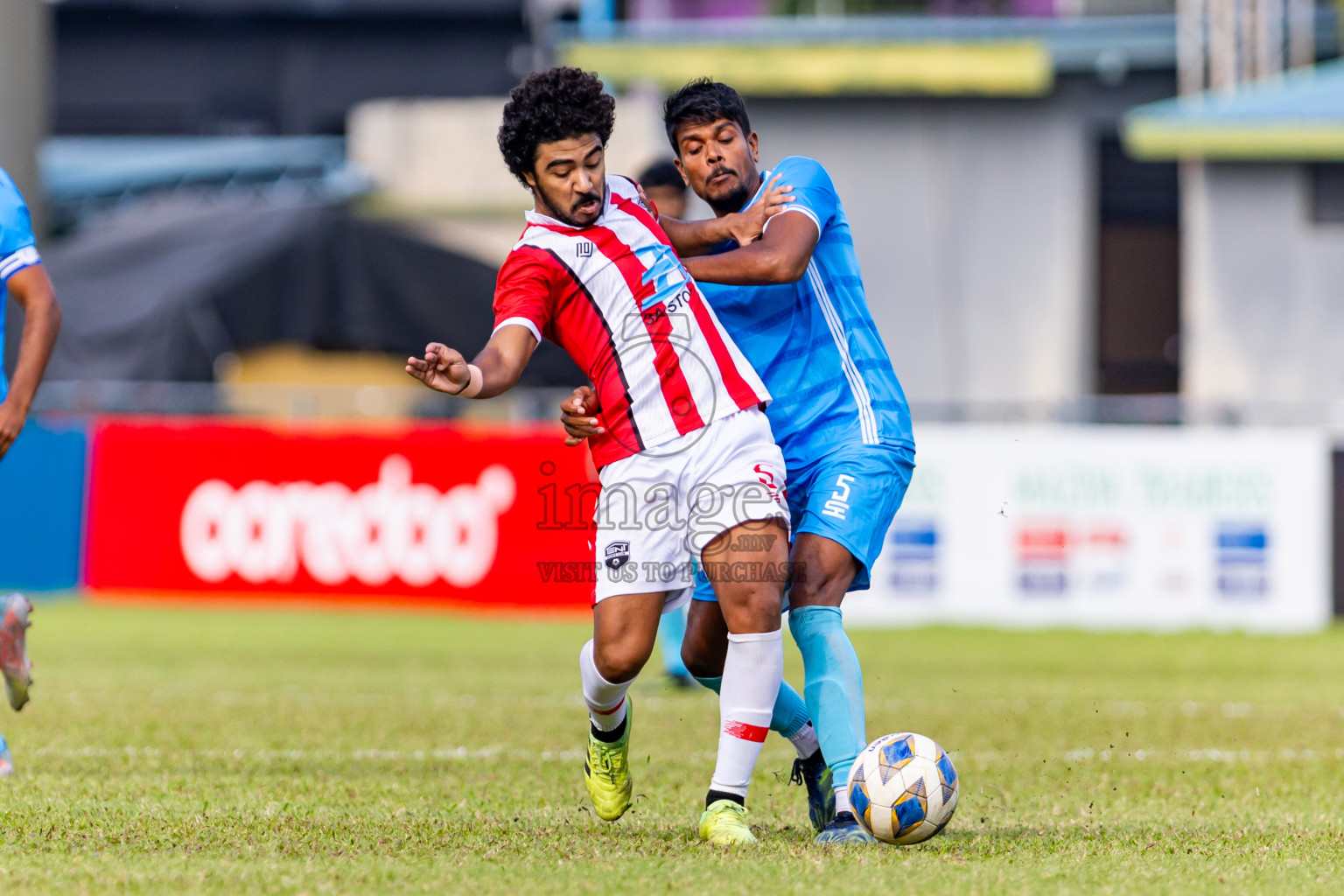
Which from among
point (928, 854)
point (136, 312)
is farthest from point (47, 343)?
point (136, 312)

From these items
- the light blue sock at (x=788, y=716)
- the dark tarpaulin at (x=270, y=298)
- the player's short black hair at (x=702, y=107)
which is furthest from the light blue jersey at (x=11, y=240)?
the dark tarpaulin at (x=270, y=298)

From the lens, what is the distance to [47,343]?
17.8 feet

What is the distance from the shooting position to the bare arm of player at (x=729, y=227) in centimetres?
489

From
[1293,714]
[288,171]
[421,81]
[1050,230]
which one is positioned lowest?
[1293,714]

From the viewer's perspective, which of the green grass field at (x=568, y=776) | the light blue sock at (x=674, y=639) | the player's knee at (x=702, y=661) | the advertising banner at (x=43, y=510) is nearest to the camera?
the green grass field at (x=568, y=776)

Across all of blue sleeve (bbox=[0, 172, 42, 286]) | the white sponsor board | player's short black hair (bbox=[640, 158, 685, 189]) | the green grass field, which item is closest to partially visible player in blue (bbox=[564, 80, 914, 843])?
the green grass field

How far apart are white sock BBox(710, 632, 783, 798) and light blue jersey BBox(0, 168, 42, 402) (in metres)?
2.59

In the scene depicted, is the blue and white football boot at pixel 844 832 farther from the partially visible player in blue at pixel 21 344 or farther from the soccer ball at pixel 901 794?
the partially visible player in blue at pixel 21 344

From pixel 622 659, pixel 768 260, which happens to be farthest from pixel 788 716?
pixel 768 260

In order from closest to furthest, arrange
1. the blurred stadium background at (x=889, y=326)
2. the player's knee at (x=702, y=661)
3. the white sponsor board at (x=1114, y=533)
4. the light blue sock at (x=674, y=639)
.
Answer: the player's knee at (x=702, y=661)
the light blue sock at (x=674, y=639)
the white sponsor board at (x=1114, y=533)
the blurred stadium background at (x=889, y=326)

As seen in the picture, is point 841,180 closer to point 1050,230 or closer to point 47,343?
point 1050,230

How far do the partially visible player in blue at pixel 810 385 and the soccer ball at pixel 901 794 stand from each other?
0.13 metres

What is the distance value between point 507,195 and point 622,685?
1874 centimetres

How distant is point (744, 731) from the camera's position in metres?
4.79
